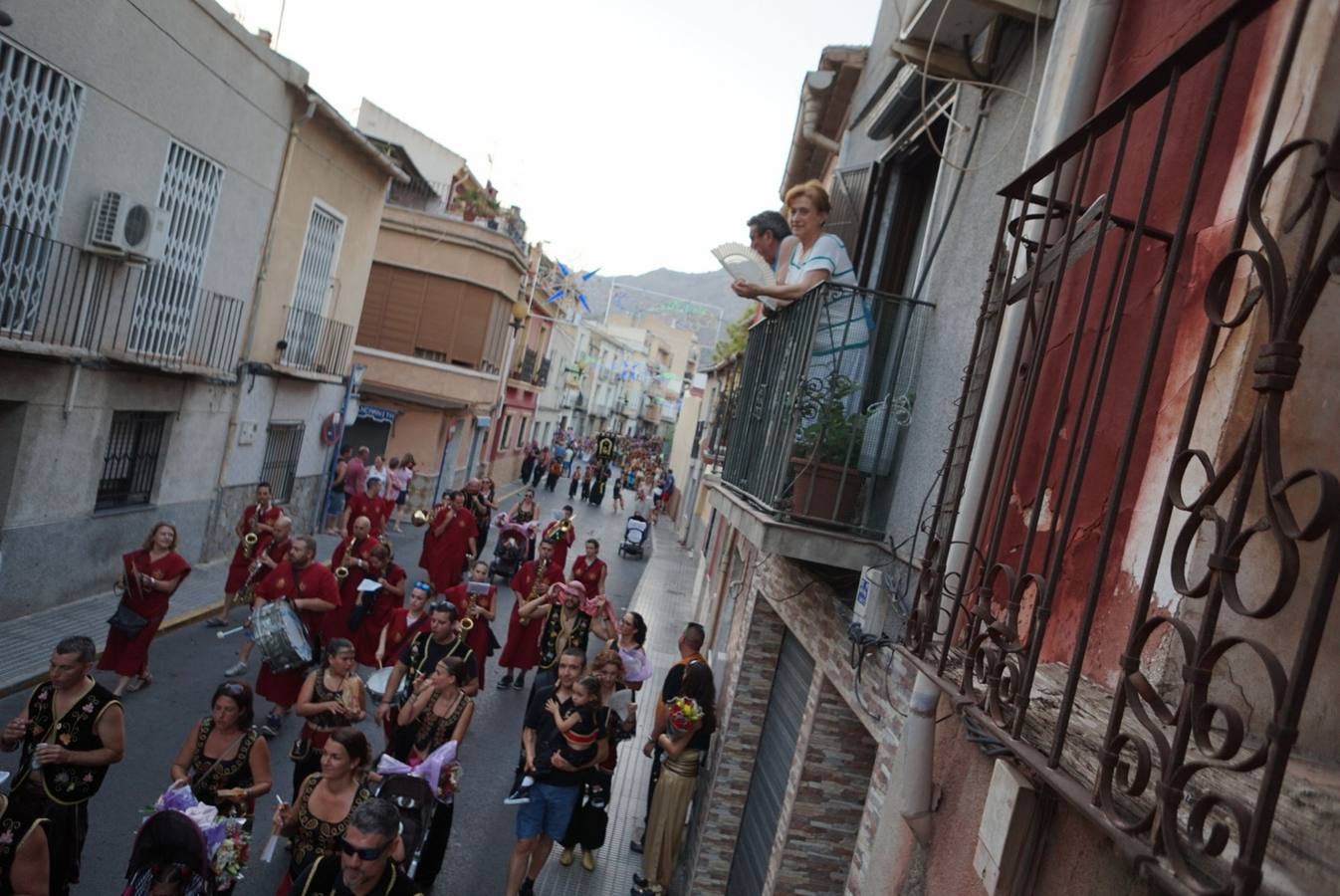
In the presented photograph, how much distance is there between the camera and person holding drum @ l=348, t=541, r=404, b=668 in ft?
35.2

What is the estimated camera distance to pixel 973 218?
516 cm

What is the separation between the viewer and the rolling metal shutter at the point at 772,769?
6.92 meters

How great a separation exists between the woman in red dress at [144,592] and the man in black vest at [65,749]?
396 centimetres

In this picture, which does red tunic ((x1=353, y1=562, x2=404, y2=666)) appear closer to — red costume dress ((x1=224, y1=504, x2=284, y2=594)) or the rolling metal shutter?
red costume dress ((x1=224, y1=504, x2=284, y2=594))

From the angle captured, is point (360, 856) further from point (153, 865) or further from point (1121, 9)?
point (1121, 9)

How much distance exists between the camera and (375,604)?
1074cm

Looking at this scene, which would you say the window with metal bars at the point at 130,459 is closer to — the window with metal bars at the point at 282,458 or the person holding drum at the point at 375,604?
the window with metal bars at the point at 282,458

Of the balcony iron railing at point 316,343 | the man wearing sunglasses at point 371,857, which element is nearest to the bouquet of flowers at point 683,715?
the man wearing sunglasses at point 371,857

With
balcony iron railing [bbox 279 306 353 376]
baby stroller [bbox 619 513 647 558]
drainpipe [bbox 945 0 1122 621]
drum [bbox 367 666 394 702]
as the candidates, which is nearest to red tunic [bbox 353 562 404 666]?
drum [bbox 367 666 394 702]

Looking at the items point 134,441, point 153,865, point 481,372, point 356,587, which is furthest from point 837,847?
point 481,372

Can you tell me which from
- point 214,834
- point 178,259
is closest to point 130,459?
point 178,259

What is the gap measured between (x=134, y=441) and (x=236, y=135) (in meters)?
4.39

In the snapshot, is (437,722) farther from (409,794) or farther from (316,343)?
(316,343)

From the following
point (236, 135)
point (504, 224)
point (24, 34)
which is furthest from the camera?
point (504, 224)
